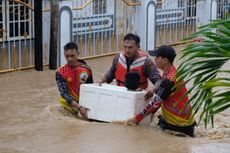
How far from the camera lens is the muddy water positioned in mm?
6508

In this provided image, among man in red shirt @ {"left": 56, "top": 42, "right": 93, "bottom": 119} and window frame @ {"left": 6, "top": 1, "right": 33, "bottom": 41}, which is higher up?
window frame @ {"left": 6, "top": 1, "right": 33, "bottom": 41}

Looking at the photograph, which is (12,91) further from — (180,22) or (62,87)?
(180,22)

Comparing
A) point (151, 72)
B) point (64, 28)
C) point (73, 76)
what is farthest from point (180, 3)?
point (151, 72)

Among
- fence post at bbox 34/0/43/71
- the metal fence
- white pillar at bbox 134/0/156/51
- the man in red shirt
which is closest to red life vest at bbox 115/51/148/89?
the man in red shirt

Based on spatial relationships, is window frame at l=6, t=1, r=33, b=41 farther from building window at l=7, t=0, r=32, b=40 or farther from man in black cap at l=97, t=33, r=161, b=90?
man in black cap at l=97, t=33, r=161, b=90

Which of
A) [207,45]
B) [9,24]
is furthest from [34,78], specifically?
[207,45]

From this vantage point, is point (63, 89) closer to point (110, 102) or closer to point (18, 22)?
point (110, 102)

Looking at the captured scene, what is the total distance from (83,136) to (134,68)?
1.24 m

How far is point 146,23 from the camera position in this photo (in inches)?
611

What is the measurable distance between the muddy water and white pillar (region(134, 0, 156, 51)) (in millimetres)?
6616

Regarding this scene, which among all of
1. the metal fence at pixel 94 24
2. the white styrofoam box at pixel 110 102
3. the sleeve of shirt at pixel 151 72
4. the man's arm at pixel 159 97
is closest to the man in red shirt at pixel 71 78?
the white styrofoam box at pixel 110 102

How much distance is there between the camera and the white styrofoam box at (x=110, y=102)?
728 centimetres

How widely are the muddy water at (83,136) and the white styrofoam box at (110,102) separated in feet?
0.52

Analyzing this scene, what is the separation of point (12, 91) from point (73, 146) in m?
4.39
